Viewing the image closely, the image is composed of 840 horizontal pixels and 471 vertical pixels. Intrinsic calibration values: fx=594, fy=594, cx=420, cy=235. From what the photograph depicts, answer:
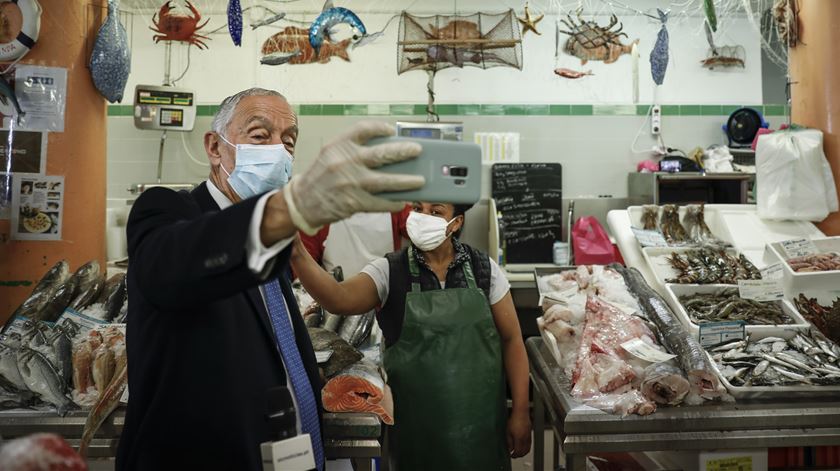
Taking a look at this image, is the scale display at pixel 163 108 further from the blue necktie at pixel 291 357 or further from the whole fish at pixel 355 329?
the blue necktie at pixel 291 357

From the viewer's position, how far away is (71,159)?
135 inches

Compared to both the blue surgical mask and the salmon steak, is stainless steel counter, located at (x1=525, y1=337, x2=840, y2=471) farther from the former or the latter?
the blue surgical mask

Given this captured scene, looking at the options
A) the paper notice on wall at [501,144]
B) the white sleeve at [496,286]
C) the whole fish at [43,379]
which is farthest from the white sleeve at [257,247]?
the paper notice on wall at [501,144]

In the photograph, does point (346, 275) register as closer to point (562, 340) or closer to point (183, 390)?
point (562, 340)

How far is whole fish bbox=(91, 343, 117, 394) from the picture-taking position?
2213mm

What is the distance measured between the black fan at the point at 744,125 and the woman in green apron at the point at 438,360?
5099 mm

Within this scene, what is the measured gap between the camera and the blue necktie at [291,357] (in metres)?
1.55

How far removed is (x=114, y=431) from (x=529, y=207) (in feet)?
16.8

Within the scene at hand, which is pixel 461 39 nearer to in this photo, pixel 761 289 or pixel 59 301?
pixel 761 289

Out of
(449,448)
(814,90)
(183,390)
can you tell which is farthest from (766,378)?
(814,90)

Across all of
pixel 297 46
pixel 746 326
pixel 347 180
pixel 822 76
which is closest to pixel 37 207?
pixel 297 46

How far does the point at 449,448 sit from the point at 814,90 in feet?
11.4

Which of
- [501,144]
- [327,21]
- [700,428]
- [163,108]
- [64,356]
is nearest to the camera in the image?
[700,428]

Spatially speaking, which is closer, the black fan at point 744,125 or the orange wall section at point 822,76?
the orange wall section at point 822,76
